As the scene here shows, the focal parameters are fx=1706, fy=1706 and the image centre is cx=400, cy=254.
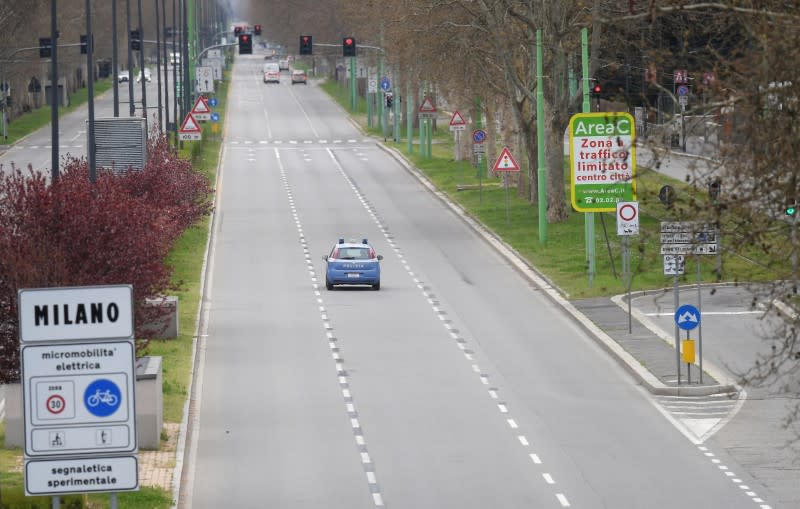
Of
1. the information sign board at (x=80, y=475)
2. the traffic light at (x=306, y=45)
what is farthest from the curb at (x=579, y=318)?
the information sign board at (x=80, y=475)

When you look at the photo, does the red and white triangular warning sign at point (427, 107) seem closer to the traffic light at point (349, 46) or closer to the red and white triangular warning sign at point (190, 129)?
the traffic light at point (349, 46)

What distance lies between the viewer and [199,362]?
111ft

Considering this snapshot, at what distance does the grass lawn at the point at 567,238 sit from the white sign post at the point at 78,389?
50.5ft

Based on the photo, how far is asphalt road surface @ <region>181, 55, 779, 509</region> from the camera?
Result: 23.0 m

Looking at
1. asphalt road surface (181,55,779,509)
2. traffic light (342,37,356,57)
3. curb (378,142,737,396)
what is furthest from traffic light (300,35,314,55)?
asphalt road surface (181,55,779,509)

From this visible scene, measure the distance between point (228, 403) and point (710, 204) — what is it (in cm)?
1709

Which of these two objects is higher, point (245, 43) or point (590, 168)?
point (245, 43)

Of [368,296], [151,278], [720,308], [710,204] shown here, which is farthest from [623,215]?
[710,204]

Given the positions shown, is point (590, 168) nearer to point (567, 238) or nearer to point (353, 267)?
point (353, 267)

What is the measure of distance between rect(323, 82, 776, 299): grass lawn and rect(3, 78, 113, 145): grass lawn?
2721cm

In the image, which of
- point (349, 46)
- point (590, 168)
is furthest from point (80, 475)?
point (349, 46)

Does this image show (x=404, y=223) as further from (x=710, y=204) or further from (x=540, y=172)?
(x=710, y=204)

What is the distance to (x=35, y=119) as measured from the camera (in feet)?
394

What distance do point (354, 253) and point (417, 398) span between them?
14.8 m
